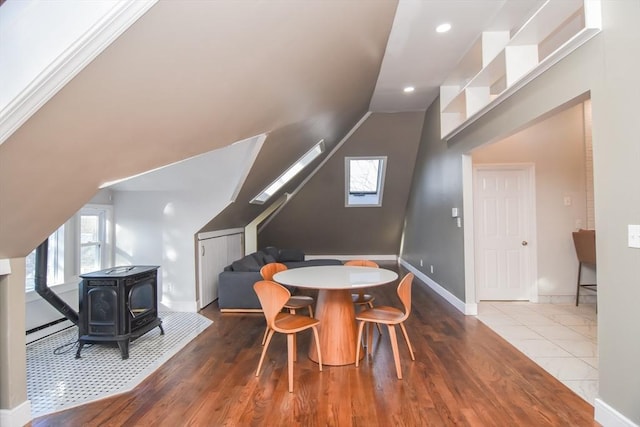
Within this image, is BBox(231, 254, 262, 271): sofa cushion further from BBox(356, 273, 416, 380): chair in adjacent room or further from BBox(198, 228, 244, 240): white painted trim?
BBox(356, 273, 416, 380): chair in adjacent room

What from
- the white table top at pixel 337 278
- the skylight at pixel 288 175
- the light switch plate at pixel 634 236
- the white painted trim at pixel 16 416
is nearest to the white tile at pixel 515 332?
the white table top at pixel 337 278

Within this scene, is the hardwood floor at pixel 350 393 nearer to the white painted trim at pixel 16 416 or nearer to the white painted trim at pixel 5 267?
the white painted trim at pixel 16 416

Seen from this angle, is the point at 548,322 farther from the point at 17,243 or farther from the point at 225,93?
the point at 17,243

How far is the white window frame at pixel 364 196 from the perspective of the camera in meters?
7.28

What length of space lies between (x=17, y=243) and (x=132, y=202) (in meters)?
2.79

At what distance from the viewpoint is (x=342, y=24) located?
8.39ft

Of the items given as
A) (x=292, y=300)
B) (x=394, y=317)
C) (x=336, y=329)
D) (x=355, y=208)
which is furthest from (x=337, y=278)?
(x=355, y=208)

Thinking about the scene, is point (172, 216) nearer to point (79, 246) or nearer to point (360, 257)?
Result: point (79, 246)

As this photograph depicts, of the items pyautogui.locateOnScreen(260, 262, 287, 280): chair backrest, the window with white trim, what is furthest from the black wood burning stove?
pyautogui.locateOnScreen(260, 262, 287, 280): chair backrest

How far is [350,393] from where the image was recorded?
243 centimetres

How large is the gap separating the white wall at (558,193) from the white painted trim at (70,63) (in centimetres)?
444

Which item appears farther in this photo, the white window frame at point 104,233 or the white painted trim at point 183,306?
the white painted trim at point 183,306

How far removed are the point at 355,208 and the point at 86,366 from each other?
628 cm

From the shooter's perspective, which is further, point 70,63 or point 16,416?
point 16,416
